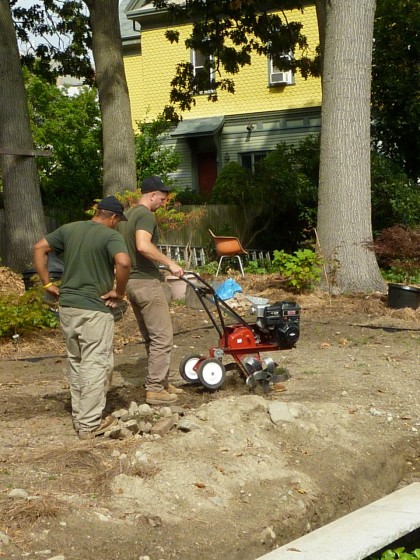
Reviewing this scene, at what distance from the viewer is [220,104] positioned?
112ft

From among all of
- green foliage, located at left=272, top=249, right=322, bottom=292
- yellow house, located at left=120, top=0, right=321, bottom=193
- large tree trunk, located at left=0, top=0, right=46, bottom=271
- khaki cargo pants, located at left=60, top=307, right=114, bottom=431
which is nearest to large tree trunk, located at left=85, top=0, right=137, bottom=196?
large tree trunk, located at left=0, top=0, right=46, bottom=271

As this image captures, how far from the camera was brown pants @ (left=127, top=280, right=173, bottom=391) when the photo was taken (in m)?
8.63

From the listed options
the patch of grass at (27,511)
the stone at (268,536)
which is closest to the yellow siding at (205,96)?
the stone at (268,536)

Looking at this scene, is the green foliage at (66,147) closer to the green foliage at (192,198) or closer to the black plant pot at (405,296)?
the green foliage at (192,198)

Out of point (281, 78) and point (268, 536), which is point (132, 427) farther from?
point (281, 78)

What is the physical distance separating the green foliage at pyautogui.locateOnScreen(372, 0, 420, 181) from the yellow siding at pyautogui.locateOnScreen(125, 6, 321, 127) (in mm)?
7458

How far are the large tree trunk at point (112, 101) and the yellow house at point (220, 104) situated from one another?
542 inches

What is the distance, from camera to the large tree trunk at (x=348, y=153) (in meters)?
15.4

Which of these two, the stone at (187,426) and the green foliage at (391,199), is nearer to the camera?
the stone at (187,426)

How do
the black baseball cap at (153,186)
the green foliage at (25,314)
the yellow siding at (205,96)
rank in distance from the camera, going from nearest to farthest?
the black baseball cap at (153,186) → the green foliage at (25,314) → the yellow siding at (205,96)

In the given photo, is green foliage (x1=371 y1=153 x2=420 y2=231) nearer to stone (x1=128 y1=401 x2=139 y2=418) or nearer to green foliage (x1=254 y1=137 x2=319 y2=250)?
green foliage (x1=254 y1=137 x2=319 y2=250)

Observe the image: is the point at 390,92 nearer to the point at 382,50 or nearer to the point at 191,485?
the point at 382,50

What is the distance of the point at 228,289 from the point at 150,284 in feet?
23.2

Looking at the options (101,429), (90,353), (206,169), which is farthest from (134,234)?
(206,169)
